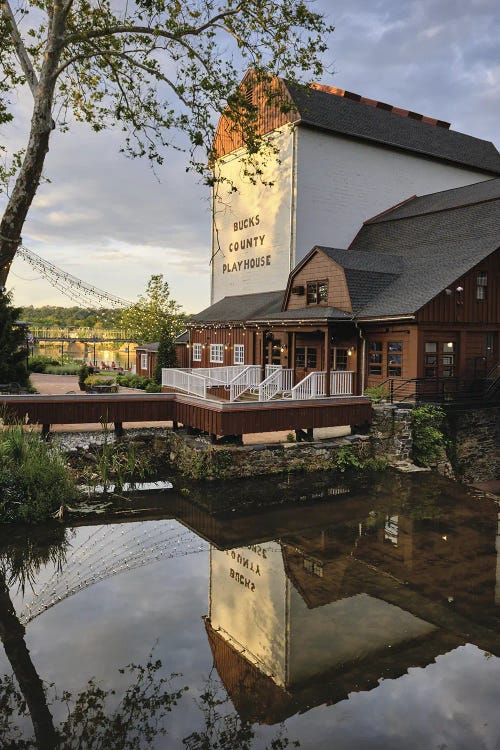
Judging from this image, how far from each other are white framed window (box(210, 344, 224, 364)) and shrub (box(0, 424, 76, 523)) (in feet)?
51.3

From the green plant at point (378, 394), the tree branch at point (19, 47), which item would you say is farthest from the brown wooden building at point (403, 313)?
the tree branch at point (19, 47)

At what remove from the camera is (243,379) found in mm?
19922

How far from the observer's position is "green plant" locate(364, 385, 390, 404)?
17.6 metres

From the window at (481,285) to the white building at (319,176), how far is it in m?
9.66

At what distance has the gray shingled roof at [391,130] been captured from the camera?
26.8m

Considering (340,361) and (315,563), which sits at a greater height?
(340,361)

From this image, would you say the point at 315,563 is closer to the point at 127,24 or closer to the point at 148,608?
the point at 148,608

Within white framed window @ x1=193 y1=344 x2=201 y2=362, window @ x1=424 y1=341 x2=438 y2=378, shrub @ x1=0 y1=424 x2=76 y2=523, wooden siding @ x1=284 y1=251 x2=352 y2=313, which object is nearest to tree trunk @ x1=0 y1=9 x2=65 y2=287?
shrub @ x1=0 y1=424 x2=76 y2=523

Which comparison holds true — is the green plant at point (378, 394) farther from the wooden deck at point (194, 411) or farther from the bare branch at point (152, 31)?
the bare branch at point (152, 31)

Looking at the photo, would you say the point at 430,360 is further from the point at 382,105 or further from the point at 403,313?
the point at 382,105

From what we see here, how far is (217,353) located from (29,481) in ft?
56.3

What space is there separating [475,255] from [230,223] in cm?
1571

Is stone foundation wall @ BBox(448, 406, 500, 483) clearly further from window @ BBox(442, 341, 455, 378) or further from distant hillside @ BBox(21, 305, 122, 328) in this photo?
distant hillside @ BBox(21, 305, 122, 328)

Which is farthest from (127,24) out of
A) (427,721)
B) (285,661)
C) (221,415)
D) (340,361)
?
(427,721)
